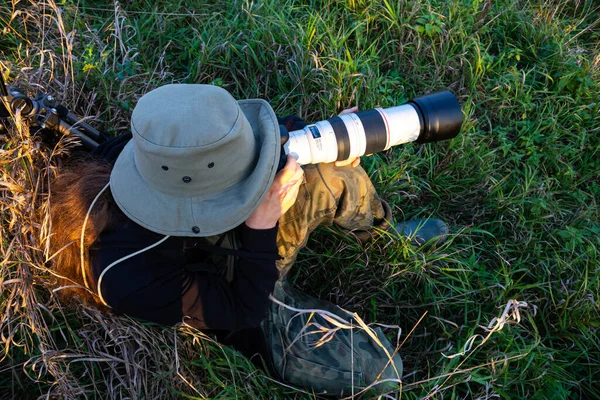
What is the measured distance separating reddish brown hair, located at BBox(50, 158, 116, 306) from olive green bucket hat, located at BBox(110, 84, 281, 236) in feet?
0.44

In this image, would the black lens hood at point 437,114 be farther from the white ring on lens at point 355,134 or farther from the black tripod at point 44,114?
the black tripod at point 44,114

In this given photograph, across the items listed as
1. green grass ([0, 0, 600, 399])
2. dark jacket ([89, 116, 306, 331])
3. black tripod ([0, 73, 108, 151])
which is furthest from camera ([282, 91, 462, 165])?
black tripod ([0, 73, 108, 151])

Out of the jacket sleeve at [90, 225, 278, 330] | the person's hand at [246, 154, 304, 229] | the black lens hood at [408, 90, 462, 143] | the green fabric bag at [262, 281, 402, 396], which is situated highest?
the black lens hood at [408, 90, 462, 143]

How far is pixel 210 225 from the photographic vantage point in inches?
57.4

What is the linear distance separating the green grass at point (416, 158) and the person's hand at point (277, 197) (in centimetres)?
55

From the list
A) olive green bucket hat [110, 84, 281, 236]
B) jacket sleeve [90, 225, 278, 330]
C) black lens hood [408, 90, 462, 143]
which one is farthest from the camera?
black lens hood [408, 90, 462, 143]

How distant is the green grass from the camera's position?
1.88 m

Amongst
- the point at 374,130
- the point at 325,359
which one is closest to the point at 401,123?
the point at 374,130

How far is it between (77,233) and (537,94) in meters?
2.59

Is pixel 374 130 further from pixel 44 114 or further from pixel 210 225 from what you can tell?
pixel 44 114

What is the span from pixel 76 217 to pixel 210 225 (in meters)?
0.51

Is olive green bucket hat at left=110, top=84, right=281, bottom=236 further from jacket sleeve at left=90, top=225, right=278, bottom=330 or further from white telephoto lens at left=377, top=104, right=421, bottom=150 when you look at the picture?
white telephoto lens at left=377, top=104, right=421, bottom=150

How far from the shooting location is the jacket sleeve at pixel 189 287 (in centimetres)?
154

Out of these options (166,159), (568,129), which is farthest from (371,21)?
(166,159)
